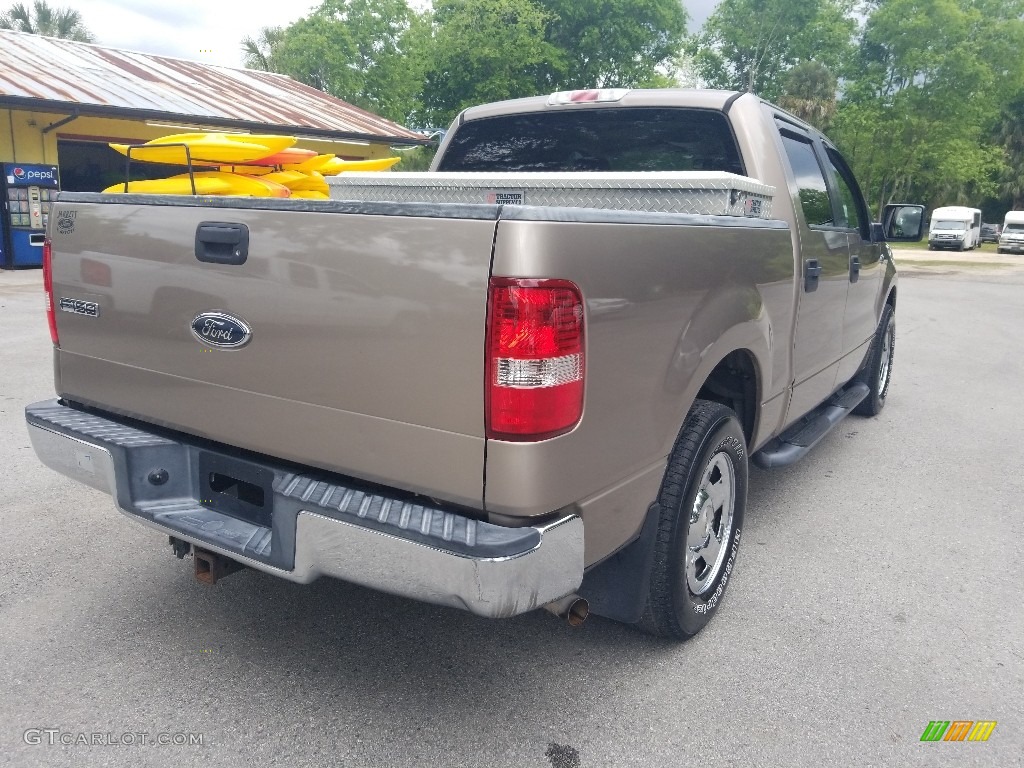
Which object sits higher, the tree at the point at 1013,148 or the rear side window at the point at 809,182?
the tree at the point at 1013,148

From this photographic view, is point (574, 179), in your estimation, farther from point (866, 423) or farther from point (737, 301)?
point (866, 423)

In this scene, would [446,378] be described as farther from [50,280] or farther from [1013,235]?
[1013,235]

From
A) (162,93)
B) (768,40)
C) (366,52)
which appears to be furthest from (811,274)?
(768,40)

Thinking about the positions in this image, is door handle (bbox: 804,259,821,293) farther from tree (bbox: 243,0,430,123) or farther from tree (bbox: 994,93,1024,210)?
tree (bbox: 994,93,1024,210)

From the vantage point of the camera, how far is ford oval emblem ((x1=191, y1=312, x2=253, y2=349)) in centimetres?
234

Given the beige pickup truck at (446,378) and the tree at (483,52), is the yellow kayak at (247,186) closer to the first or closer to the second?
the beige pickup truck at (446,378)

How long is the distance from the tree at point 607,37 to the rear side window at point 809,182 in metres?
37.2

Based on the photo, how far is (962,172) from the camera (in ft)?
132

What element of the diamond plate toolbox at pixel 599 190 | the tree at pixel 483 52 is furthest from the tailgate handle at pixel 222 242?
the tree at pixel 483 52

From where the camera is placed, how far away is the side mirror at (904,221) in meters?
5.30

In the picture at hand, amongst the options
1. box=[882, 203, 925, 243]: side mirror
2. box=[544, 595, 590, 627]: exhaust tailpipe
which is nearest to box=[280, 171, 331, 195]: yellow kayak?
box=[544, 595, 590, 627]: exhaust tailpipe

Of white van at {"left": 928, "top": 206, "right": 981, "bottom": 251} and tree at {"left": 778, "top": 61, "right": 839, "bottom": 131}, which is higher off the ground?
tree at {"left": 778, "top": 61, "right": 839, "bottom": 131}

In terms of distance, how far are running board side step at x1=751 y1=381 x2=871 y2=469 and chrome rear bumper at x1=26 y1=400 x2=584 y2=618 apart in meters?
1.88

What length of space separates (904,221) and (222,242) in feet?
15.2
